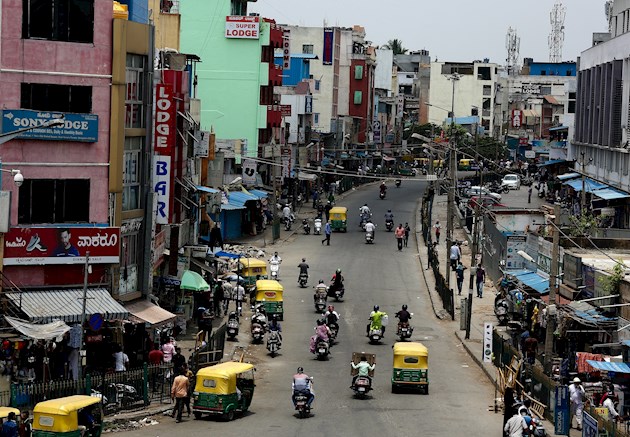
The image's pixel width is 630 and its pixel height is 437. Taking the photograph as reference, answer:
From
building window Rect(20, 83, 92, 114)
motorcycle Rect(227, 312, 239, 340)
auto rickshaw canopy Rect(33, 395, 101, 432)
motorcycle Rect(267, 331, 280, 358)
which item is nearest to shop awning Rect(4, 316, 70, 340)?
auto rickshaw canopy Rect(33, 395, 101, 432)

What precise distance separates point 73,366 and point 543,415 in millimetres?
13180

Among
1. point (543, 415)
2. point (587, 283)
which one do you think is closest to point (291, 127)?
point (587, 283)

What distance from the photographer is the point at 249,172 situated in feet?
282


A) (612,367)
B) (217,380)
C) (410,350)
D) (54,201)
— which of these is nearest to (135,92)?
(54,201)

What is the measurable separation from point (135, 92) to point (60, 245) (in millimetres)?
6705

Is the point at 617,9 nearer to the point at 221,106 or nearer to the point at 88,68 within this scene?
the point at 221,106

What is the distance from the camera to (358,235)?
88.2 m

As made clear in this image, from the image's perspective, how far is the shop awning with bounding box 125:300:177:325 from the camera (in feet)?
136

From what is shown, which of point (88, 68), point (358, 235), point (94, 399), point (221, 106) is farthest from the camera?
point (221, 106)

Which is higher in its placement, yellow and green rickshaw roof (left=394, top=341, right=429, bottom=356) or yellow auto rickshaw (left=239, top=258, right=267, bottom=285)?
yellow and green rickshaw roof (left=394, top=341, right=429, bottom=356)

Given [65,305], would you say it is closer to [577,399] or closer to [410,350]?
[410,350]

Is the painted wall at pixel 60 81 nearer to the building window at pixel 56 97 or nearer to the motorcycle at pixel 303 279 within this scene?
the building window at pixel 56 97

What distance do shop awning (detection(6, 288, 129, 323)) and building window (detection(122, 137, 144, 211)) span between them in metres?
4.15

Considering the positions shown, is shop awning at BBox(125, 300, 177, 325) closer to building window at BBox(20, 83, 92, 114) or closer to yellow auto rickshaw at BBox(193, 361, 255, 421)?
building window at BBox(20, 83, 92, 114)
